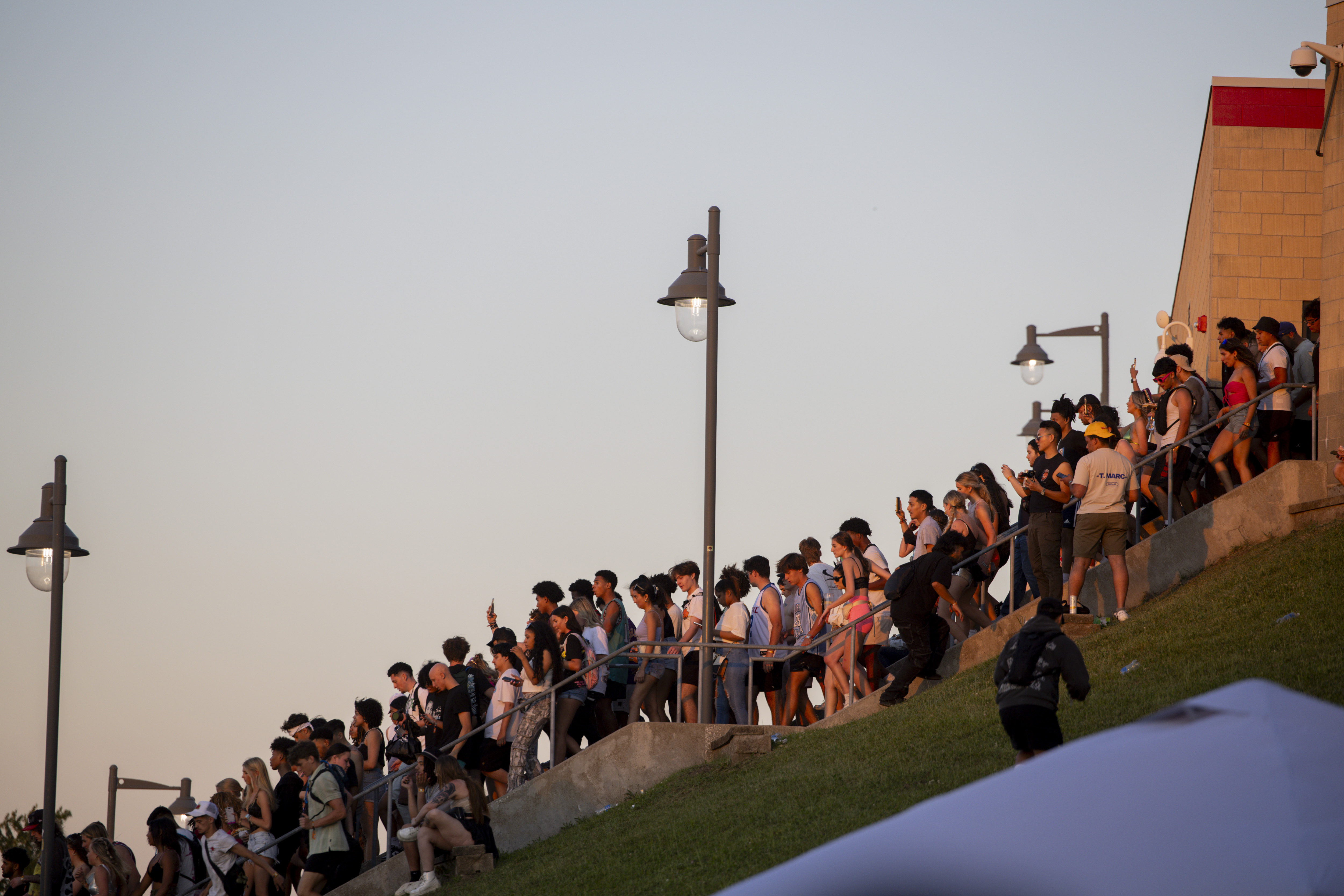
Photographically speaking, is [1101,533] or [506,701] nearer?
[1101,533]

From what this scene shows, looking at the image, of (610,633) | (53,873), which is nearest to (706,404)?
(610,633)

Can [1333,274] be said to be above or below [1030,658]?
above

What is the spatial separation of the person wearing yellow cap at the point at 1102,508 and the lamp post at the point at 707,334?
11.1 ft

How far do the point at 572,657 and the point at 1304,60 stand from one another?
10.0m

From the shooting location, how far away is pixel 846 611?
49.9 ft

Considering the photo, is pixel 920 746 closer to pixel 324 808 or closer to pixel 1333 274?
pixel 324 808

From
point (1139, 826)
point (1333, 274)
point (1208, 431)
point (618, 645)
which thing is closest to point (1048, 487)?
point (1208, 431)

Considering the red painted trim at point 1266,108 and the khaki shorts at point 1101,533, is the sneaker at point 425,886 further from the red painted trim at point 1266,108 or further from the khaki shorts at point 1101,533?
the red painted trim at point 1266,108

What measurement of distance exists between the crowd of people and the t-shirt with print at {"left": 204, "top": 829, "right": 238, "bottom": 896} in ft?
0.07

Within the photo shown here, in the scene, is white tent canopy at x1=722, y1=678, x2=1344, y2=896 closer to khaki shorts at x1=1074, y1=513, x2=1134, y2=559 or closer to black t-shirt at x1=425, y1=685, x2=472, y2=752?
khaki shorts at x1=1074, y1=513, x2=1134, y2=559

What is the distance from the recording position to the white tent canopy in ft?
13.2

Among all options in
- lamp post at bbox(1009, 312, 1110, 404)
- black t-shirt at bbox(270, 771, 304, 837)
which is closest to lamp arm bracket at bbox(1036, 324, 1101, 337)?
lamp post at bbox(1009, 312, 1110, 404)

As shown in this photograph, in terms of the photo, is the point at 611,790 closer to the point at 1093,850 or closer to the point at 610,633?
the point at 610,633

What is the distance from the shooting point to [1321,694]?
1006 centimetres
